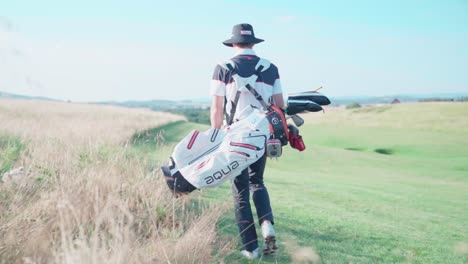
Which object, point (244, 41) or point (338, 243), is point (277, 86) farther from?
point (338, 243)

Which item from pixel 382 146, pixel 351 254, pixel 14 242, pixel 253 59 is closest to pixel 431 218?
pixel 351 254

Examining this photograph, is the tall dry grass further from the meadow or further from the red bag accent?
the red bag accent

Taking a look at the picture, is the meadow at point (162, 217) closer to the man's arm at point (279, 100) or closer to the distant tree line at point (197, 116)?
the man's arm at point (279, 100)

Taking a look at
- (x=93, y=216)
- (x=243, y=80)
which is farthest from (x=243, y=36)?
(x=93, y=216)

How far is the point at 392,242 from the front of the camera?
6.27 metres

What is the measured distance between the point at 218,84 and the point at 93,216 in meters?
1.68

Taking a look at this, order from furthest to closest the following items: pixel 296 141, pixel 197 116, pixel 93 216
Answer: pixel 197 116
pixel 296 141
pixel 93 216

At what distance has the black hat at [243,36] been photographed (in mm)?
5102

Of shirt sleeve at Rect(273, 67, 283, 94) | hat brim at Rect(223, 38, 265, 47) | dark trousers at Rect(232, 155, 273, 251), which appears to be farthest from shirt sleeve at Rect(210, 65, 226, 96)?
dark trousers at Rect(232, 155, 273, 251)

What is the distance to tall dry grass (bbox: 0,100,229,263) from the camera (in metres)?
3.28

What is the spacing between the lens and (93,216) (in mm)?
4676

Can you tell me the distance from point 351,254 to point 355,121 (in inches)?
1575

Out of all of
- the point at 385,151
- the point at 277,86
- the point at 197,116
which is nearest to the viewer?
the point at 277,86

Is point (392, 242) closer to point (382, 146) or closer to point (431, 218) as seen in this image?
point (431, 218)
